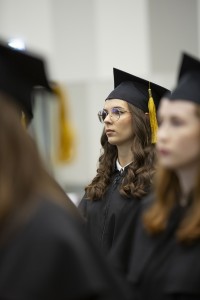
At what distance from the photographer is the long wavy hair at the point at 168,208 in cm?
202

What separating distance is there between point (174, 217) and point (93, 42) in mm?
5644

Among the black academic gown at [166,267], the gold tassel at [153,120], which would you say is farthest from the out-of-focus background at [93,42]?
the black academic gown at [166,267]

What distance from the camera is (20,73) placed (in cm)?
227

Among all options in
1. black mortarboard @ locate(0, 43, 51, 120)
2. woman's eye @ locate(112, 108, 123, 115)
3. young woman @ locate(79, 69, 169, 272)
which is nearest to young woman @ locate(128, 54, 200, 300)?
black mortarboard @ locate(0, 43, 51, 120)

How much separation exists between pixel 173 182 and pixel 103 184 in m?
1.58

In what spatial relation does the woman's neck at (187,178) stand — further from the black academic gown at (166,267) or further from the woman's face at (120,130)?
the woman's face at (120,130)

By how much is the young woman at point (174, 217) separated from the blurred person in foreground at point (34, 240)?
30 centimetres

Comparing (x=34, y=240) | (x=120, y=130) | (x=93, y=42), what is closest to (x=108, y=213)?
(x=120, y=130)

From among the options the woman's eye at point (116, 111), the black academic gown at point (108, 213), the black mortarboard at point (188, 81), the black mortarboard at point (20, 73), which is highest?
the black mortarboard at point (20, 73)

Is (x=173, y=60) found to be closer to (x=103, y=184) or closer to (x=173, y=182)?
(x=103, y=184)

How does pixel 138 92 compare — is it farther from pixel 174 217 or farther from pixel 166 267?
pixel 166 267

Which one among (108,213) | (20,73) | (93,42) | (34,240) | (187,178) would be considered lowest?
(108,213)

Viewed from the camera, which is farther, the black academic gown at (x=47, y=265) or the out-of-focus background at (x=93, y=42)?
the out-of-focus background at (x=93, y=42)

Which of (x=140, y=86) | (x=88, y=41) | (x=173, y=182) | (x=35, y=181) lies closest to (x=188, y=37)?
(x=88, y=41)
